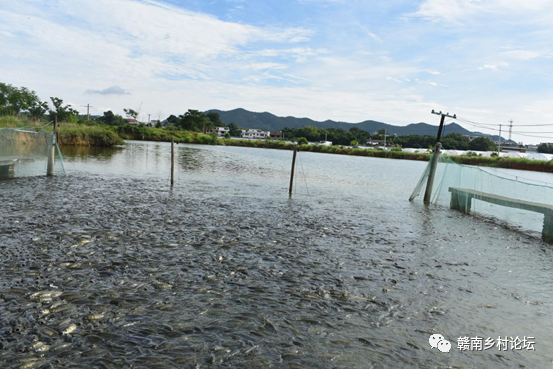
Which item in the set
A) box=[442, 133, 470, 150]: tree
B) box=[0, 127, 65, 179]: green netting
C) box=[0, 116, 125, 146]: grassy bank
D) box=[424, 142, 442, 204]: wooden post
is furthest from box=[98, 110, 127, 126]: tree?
box=[424, 142, 442, 204]: wooden post

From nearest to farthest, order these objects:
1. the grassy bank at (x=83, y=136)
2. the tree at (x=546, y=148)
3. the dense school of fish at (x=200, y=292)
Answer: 1. the dense school of fish at (x=200, y=292)
2. the grassy bank at (x=83, y=136)
3. the tree at (x=546, y=148)

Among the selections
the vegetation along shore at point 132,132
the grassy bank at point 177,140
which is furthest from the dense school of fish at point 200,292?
the vegetation along shore at point 132,132

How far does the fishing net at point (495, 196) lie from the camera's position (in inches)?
622

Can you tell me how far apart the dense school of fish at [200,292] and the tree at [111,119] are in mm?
131883

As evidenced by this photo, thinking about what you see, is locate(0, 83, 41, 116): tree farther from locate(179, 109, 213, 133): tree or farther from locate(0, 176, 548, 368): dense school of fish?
locate(0, 176, 548, 368): dense school of fish

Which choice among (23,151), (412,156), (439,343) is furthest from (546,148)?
(439,343)

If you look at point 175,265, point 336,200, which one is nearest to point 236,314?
point 175,265

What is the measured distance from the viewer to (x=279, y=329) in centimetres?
590

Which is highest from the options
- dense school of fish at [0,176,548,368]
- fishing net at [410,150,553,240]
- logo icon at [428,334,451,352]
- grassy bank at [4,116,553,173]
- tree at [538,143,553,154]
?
tree at [538,143,553,154]

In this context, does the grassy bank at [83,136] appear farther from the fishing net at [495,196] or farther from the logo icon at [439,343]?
the logo icon at [439,343]

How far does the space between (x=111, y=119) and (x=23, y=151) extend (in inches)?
5308

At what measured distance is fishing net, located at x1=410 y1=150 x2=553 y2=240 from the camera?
15.8m

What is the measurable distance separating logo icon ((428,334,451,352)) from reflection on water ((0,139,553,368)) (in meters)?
0.10

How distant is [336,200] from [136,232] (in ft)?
40.6
